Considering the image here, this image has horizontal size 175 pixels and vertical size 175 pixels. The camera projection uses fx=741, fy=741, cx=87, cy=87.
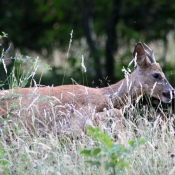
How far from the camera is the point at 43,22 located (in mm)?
20000

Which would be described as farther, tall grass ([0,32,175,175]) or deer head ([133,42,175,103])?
deer head ([133,42,175,103])

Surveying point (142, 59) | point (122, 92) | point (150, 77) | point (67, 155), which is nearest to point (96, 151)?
point (67, 155)

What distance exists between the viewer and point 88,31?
18422 millimetres

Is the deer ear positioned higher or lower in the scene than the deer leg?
higher

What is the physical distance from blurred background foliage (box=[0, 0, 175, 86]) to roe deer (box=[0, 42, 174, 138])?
7.21 m

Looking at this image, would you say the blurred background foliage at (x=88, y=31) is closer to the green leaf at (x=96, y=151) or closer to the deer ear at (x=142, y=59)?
the deer ear at (x=142, y=59)

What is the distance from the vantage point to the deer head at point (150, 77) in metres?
9.82

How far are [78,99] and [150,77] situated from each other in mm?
1244

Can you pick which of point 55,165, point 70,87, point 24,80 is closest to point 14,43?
point 70,87

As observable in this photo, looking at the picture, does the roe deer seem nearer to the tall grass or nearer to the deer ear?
the deer ear

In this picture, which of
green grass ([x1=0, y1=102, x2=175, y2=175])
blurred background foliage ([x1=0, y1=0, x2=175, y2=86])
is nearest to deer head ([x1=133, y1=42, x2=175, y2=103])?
green grass ([x1=0, y1=102, x2=175, y2=175])

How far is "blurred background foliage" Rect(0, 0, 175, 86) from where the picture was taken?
18266 millimetres

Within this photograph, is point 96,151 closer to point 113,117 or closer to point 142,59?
point 113,117

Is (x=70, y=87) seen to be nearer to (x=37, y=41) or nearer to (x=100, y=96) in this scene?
(x=100, y=96)
